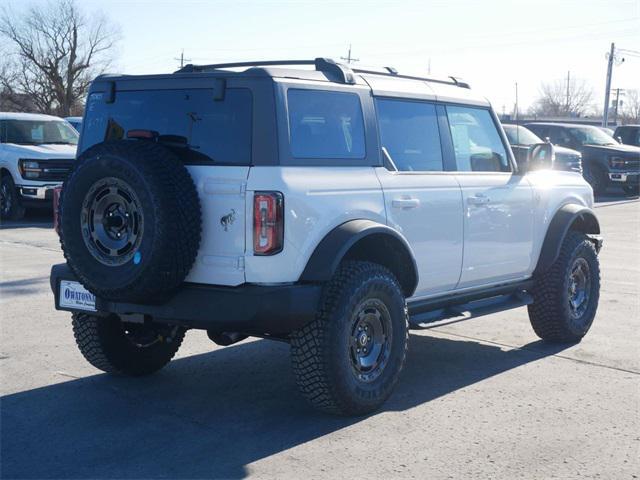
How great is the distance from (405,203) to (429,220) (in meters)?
0.30

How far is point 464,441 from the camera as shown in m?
5.04

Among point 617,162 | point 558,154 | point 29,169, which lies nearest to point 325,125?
point 29,169

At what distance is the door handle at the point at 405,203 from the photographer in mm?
5785

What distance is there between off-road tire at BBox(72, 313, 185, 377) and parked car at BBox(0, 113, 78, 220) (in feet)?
32.3

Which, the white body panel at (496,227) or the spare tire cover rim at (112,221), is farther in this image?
the white body panel at (496,227)

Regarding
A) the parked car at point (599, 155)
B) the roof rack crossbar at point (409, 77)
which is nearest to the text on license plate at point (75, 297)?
the roof rack crossbar at point (409, 77)

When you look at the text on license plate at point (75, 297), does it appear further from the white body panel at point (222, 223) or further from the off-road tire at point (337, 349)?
the off-road tire at point (337, 349)

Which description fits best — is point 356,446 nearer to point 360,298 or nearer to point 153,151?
Answer: point 360,298

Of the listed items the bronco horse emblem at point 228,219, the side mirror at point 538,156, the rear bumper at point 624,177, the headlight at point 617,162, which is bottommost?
the rear bumper at point 624,177

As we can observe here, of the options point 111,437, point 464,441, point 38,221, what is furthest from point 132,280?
point 38,221

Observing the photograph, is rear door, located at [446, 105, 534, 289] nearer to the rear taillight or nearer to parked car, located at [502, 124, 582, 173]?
the rear taillight

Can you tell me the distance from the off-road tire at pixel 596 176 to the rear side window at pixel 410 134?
18.9m

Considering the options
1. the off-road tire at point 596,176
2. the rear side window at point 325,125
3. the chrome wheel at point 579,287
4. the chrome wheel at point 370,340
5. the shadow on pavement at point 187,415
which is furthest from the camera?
the off-road tire at point 596,176

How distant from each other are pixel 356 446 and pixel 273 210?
1.30 meters
